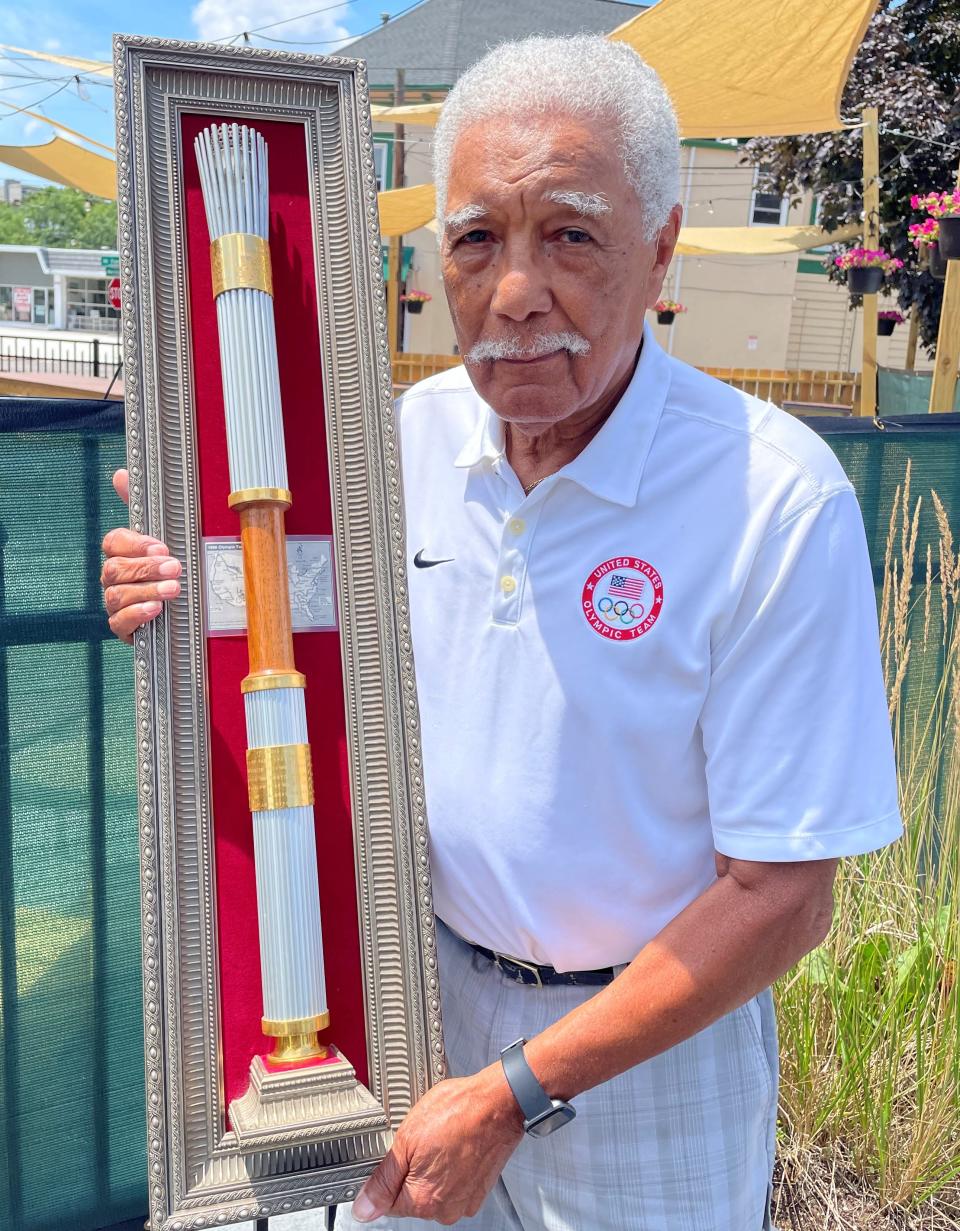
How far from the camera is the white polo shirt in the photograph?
1369 millimetres

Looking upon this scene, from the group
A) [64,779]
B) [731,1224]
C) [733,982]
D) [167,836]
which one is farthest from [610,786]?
[64,779]

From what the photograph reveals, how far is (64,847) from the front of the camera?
256 centimetres

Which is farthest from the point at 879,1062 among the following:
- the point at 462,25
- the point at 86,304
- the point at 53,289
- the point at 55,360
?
the point at 53,289

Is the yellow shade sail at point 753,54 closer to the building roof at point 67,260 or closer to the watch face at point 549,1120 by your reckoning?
the watch face at point 549,1120

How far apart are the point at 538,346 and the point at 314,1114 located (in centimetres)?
97

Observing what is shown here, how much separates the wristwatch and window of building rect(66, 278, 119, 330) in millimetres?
73256

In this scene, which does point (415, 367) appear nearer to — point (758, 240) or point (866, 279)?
point (758, 240)

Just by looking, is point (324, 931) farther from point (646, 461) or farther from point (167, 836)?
point (646, 461)

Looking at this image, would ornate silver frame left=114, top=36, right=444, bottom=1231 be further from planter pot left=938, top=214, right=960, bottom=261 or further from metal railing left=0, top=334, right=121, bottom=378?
metal railing left=0, top=334, right=121, bottom=378

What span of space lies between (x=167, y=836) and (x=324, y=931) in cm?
→ 25

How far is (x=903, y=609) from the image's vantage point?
9.46ft

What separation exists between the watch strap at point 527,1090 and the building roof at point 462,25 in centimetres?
3457

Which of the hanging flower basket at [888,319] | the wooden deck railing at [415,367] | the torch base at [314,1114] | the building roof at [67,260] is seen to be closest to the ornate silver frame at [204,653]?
the torch base at [314,1114]

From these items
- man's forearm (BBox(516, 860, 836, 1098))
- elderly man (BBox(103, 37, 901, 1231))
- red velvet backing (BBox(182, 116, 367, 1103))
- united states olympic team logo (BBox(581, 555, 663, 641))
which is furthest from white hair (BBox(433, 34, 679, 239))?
man's forearm (BBox(516, 860, 836, 1098))
